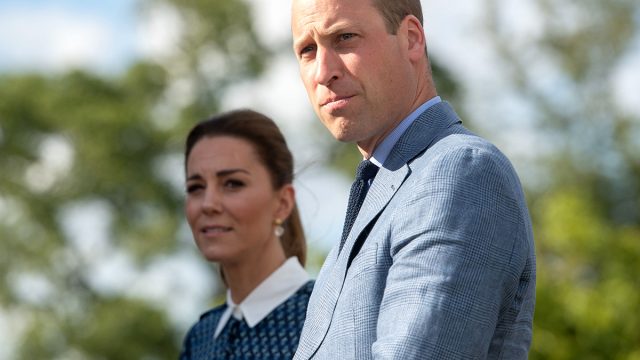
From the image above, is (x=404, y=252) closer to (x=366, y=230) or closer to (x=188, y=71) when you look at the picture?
(x=366, y=230)

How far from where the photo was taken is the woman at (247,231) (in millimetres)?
4633

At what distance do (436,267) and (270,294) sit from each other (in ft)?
8.28

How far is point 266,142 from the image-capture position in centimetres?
489

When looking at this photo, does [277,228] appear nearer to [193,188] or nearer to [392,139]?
[193,188]

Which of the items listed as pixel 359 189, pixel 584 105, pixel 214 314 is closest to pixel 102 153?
pixel 584 105

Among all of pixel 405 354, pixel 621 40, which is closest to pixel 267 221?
pixel 405 354

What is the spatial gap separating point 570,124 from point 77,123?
38.1ft

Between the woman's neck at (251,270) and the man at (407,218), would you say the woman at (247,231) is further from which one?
the man at (407,218)

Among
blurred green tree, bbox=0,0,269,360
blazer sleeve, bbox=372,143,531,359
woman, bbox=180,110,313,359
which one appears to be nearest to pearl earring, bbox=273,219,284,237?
woman, bbox=180,110,313,359

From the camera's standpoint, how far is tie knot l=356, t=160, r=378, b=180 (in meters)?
2.68

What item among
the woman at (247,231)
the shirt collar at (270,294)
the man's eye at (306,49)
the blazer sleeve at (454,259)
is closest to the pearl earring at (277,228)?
the woman at (247,231)

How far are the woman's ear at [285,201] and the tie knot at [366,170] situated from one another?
2135mm

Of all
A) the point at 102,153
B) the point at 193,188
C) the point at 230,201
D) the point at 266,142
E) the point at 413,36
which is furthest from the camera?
the point at 102,153

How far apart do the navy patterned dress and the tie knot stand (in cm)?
193
